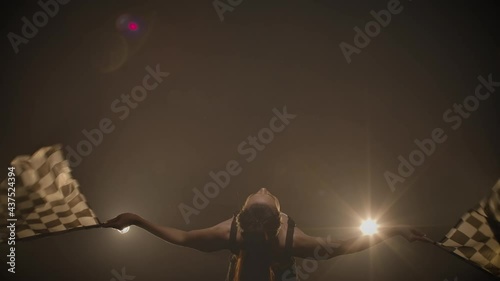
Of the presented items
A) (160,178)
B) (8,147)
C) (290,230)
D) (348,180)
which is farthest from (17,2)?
(348,180)

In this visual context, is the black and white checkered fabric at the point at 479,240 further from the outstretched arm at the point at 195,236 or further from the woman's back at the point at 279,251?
the outstretched arm at the point at 195,236

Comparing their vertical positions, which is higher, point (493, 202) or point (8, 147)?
point (8, 147)

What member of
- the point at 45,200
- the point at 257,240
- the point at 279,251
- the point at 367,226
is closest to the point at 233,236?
the point at 257,240

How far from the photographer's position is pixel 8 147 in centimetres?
338

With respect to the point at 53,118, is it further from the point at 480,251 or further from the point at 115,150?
the point at 480,251

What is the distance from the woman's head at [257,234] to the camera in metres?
2.04

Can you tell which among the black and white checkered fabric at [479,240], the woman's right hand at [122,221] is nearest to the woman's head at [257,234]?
the woman's right hand at [122,221]

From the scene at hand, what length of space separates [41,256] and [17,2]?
281 cm

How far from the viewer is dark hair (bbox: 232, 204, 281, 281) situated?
2.04 meters

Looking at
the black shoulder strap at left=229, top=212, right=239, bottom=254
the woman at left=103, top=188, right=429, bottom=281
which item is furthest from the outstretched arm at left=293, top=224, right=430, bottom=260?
the black shoulder strap at left=229, top=212, right=239, bottom=254

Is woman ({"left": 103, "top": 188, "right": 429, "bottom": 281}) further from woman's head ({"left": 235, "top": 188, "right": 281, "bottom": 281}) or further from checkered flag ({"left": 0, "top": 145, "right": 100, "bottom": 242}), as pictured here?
checkered flag ({"left": 0, "top": 145, "right": 100, "bottom": 242})

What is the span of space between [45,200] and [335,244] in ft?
6.23

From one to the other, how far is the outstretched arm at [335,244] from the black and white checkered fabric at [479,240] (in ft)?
0.96

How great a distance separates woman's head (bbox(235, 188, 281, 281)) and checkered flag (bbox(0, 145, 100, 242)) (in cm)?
95
